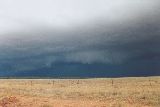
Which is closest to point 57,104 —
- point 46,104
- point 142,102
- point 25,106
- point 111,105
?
point 46,104

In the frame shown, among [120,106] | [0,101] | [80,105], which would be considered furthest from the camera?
[0,101]

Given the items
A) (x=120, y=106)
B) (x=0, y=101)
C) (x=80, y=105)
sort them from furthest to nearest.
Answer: (x=0, y=101) < (x=80, y=105) < (x=120, y=106)

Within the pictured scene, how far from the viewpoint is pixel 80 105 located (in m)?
34.7

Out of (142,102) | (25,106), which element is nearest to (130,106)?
(142,102)

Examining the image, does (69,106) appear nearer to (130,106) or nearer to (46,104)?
(46,104)

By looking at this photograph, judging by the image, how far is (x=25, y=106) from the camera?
A: 34781mm

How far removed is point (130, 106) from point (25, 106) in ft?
37.5

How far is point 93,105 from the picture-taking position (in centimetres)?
3422

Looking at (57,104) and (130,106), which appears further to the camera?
(57,104)

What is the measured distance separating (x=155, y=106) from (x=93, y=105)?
6.55 meters

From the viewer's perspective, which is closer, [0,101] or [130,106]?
[130,106]

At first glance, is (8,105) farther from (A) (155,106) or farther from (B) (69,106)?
(A) (155,106)

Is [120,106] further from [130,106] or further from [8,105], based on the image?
[8,105]

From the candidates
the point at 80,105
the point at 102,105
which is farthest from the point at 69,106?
the point at 102,105
